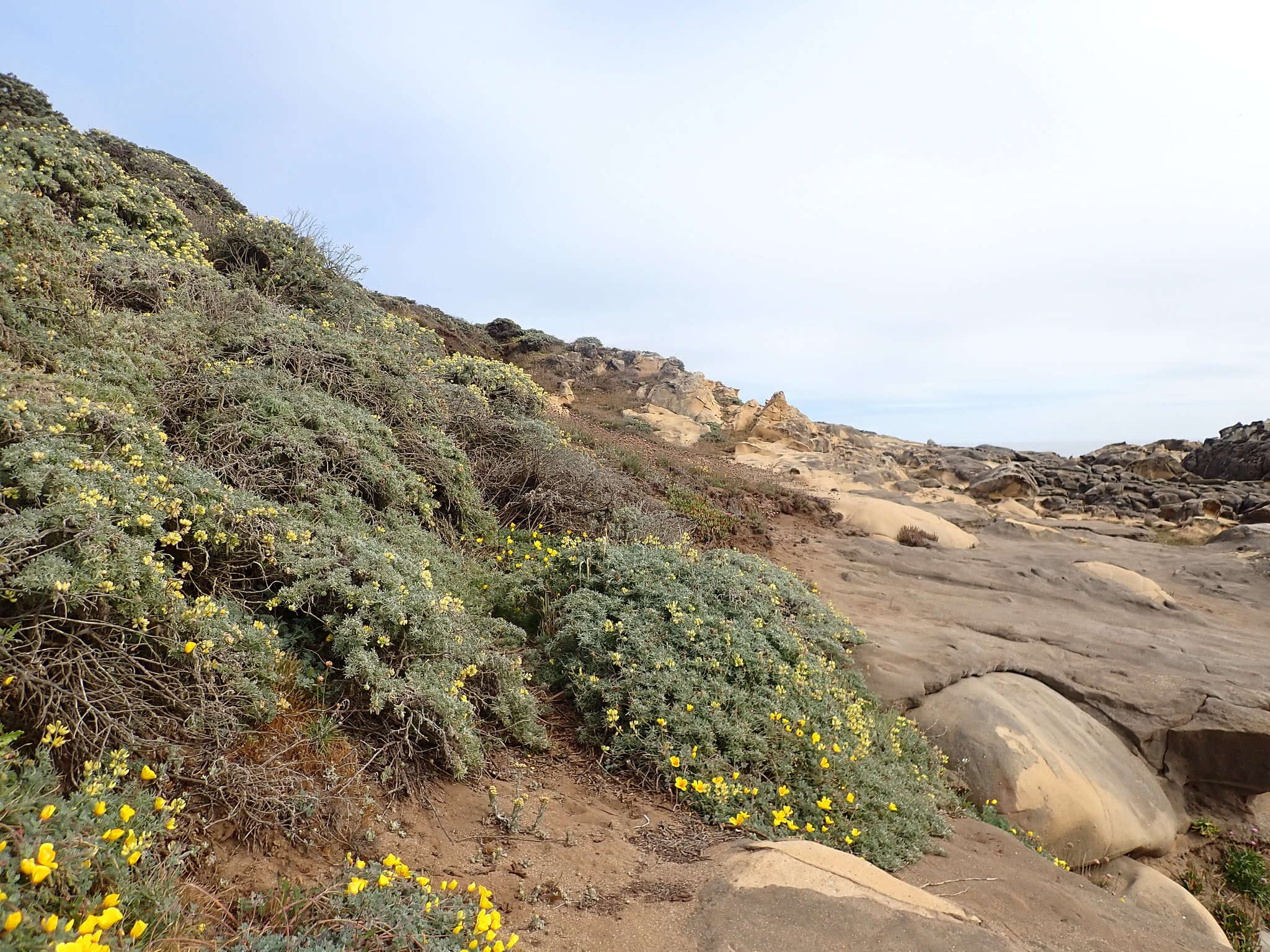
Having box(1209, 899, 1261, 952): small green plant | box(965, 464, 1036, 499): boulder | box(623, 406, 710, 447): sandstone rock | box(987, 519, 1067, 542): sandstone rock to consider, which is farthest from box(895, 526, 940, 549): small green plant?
box(965, 464, 1036, 499): boulder

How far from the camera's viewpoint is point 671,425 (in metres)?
23.4

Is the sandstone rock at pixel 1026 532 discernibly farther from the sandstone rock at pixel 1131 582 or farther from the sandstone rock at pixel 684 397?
the sandstone rock at pixel 684 397

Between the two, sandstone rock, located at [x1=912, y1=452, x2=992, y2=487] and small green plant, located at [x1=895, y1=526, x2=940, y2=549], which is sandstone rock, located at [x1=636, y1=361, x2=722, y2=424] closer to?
sandstone rock, located at [x1=912, y1=452, x2=992, y2=487]

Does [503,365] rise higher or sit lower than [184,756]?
higher

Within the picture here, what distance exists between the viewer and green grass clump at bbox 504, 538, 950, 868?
4.03m

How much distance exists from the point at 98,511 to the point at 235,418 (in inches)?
91.6

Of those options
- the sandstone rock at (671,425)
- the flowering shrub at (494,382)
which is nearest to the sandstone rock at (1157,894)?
the flowering shrub at (494,382)

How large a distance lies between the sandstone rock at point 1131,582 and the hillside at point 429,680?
348 millimetres

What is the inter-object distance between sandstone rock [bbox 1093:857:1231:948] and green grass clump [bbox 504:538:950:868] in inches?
67.6

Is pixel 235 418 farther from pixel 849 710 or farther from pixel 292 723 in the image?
pixel 849 710

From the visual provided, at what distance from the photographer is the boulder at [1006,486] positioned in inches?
899

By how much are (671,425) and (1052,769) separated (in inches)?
722

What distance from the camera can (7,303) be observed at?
14.1ft

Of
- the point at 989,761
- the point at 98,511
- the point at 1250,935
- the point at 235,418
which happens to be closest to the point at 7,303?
the point at 235,418
